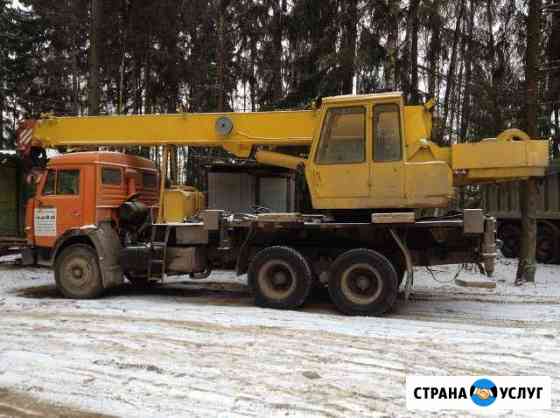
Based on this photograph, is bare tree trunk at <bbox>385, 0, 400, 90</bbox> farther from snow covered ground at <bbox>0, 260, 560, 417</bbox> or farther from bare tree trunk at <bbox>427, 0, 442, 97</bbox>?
snow covered ground at <bbox>0, 260, 560, 417</bbox>

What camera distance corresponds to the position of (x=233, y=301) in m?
9.24

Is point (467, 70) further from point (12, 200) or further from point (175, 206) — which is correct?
point (12, 200)

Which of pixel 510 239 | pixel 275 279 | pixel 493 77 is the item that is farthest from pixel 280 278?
pixel 493 77

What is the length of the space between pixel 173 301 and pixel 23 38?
60.8 feet

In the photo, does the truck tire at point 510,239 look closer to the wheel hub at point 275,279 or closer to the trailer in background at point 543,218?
the trailer in background at point 543,218

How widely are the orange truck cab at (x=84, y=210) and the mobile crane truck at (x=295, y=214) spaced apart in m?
0.02

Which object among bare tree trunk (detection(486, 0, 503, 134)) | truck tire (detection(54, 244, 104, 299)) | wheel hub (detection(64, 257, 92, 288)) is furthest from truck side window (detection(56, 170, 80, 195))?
bare tree trunk (detection(486, 0, 503, 134))

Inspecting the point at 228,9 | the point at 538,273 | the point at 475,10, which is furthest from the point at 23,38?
the point at 538,273

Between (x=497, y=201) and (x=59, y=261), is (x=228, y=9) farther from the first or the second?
(x=59, y=261)

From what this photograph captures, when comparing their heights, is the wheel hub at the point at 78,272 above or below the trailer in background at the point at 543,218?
below

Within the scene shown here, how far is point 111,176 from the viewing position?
9648mm

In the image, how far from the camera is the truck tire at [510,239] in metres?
15.8

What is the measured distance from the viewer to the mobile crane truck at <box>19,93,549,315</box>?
25.6ft

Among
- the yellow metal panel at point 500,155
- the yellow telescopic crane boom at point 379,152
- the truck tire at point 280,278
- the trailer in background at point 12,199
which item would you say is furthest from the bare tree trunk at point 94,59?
the yellow metal panel at point 500,155
